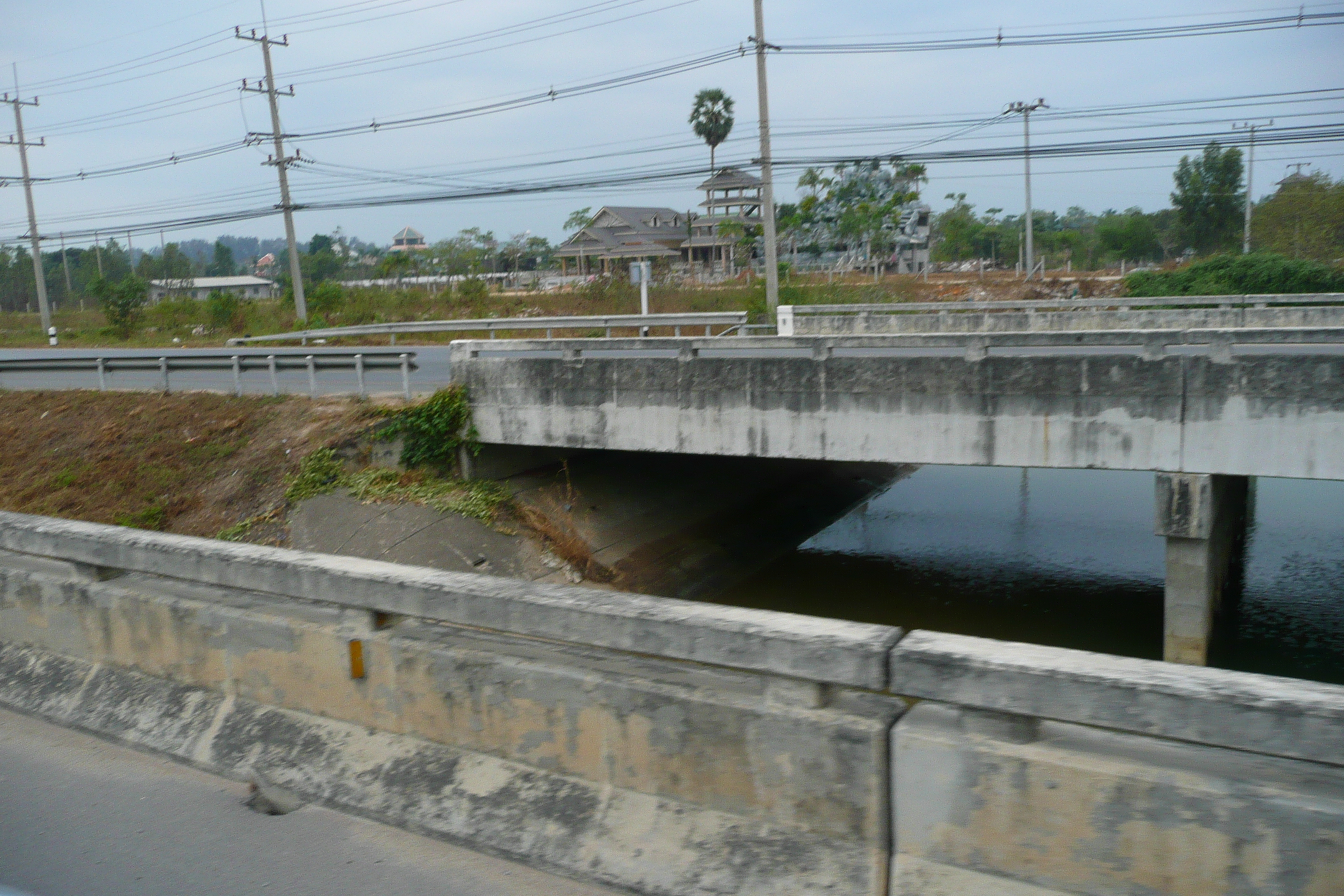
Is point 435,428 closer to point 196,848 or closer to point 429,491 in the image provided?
point 429,491

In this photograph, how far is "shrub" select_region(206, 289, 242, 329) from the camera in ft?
133

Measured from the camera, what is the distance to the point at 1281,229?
39594 millimetres

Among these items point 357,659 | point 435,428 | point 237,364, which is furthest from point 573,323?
point 357,659

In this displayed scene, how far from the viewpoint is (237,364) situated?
61.5 feet

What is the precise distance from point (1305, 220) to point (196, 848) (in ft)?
143

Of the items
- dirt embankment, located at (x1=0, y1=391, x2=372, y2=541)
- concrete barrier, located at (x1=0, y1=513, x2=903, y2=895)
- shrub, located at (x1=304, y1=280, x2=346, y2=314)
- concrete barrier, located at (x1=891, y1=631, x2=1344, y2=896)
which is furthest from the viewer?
shrub, located at (x1=304, y1=280, x2=346, y2=314)

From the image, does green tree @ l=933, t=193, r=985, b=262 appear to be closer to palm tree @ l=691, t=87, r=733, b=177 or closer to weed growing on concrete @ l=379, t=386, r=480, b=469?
palm tree @ l=691, t=87, r=733, b=177

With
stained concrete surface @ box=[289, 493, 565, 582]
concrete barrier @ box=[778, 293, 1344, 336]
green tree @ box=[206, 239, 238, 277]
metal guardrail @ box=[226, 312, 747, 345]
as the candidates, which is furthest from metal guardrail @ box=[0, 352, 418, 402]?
green tree @ box=[206, 239, 238, 277]

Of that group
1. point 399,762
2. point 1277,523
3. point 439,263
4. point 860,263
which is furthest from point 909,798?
point 439,263

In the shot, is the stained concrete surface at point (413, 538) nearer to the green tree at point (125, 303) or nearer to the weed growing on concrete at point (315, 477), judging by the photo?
the weed growing on concrete at point (315, 477)

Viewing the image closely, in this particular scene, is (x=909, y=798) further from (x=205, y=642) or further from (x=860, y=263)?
(x=860, y=263)

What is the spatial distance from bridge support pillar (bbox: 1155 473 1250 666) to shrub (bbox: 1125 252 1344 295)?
1959 centimetres

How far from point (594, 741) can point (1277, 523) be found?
2110 cm

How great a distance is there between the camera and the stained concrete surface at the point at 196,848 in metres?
3.86
